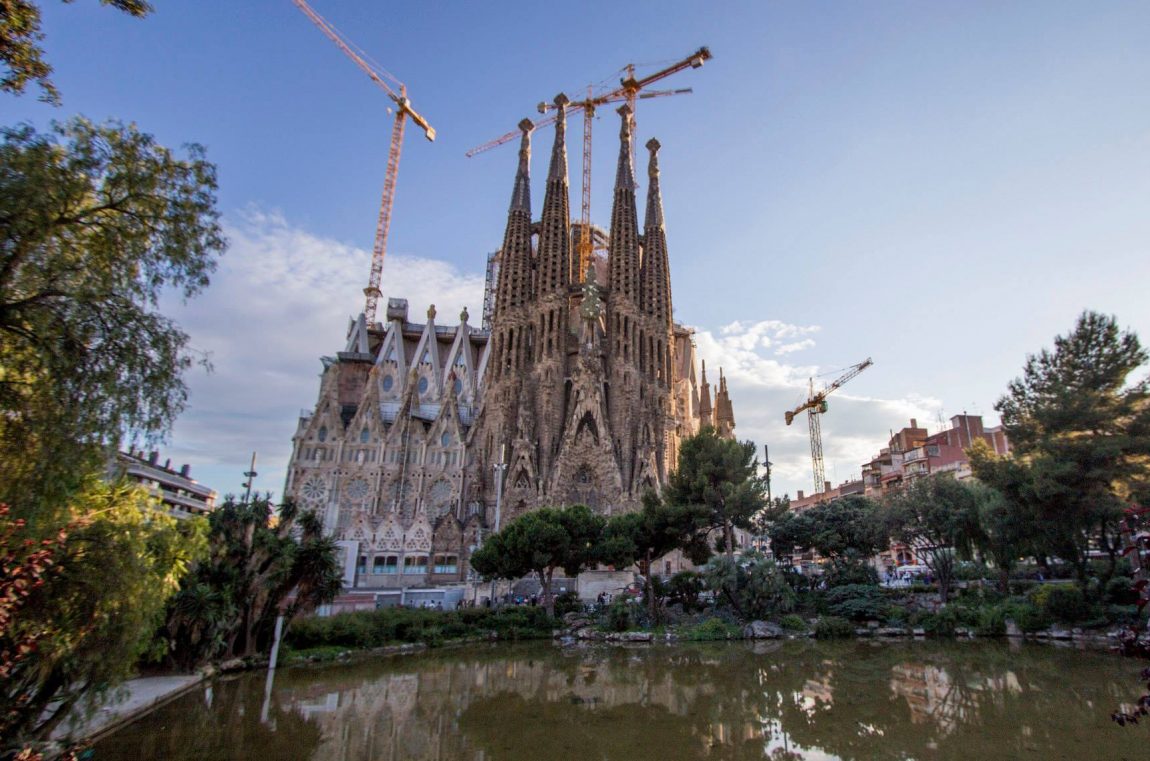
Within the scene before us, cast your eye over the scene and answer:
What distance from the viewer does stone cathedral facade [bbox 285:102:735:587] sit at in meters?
43.8

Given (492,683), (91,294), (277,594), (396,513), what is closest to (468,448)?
(396,513)

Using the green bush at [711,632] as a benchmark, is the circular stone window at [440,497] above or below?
above

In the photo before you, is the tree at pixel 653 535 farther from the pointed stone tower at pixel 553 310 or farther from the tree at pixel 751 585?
the pointed stone tower at pixel 553 310

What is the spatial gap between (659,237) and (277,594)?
4340 centimetres

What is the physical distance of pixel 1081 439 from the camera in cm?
1955

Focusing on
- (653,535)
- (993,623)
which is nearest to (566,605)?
(653,535)

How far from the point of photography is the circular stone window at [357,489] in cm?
4610

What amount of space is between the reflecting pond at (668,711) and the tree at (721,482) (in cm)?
905

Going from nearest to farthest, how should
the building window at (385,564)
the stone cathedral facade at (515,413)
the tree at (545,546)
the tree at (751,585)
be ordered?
the tree at (751,585)
the tree at (545,546)
the building window at (385,564)
the stone cathedral facade at (515,413)

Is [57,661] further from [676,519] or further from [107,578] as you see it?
[676,519]

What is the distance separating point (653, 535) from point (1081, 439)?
651 inches

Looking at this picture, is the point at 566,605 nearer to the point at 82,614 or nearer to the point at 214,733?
the point at 214,733

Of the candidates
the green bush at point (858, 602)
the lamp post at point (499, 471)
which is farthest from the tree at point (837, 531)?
the lamp post at point (499, 471)

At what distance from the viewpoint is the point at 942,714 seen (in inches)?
460
